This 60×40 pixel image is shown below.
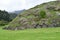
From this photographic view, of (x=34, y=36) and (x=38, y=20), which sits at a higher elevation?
(x=38, y=20)

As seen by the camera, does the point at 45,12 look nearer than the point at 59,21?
No

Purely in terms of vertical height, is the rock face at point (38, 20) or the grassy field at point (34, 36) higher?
the rock face at point (38, 20)

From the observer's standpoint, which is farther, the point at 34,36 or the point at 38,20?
the point at 38,20

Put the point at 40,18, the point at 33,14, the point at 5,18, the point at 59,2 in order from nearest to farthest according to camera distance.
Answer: the point at 40,18 < the point at 33,14 < the point at 59,2 < the point at 5,18

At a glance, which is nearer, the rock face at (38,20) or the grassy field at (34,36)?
the grassy field at (34,36)

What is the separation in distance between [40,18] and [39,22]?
17.2 ft

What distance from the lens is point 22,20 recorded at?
272 feet

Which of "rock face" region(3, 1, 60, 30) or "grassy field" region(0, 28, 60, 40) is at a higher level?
"rock face" region(3, 1, 60, 30)

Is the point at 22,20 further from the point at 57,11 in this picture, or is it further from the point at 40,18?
the point at 57,11

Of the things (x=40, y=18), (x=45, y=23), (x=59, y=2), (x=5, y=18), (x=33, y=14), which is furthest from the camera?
(x=5, y=18)

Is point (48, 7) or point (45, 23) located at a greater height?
point (48, 7)

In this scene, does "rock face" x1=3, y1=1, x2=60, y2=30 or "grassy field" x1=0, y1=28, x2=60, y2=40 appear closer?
"grassy field" x1=0, y1=28, x2=60, y2=40

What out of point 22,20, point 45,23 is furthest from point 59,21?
point 22,20

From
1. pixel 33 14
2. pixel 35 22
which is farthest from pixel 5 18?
pixel 35 22
